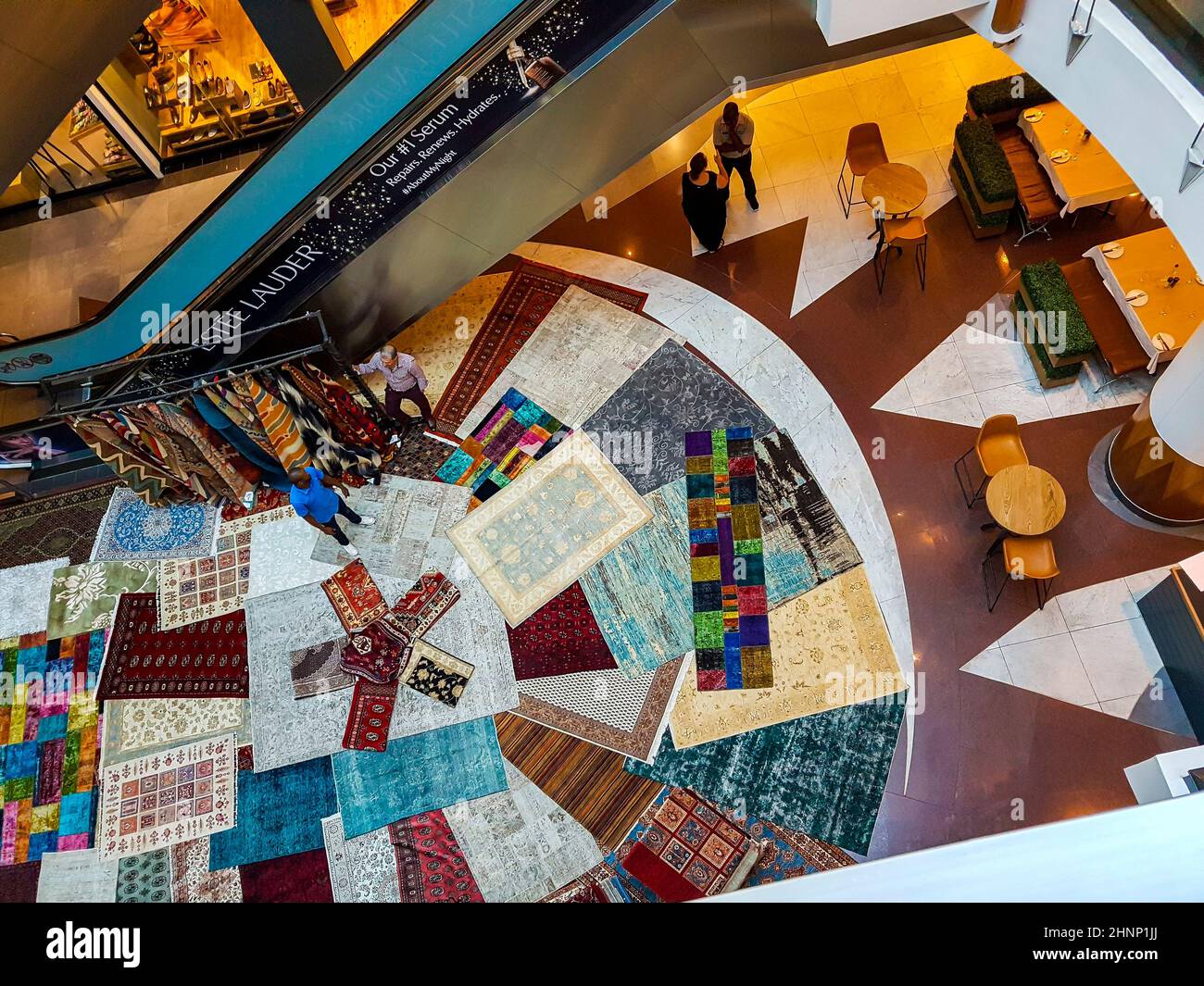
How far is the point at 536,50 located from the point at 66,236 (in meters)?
6.52

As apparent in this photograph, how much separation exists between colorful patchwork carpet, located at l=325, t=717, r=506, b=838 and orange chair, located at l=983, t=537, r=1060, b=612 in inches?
165

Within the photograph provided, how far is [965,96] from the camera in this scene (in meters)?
9.38

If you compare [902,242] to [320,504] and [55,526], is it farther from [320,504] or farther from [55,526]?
[55,526]

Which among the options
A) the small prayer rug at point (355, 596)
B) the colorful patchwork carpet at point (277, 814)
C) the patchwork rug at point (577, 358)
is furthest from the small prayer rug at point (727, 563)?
the colorful patchwork carpet at point (277, 814)

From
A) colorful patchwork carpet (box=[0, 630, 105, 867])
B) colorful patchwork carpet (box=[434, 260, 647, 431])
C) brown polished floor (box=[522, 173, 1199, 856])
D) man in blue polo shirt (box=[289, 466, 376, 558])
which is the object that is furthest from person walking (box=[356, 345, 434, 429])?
colorful patchwork carpet (box=[0, 630, 105, 867])

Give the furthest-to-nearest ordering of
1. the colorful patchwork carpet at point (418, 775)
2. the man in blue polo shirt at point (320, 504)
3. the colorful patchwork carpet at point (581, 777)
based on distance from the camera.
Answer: the man in blue polo shirt at point (320, 504), the colorful patchwork carpet at point (418, 775), the colorful patchwork carpet at point (581, 777)

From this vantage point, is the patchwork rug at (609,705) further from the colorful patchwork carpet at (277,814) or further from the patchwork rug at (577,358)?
the patchwork rug at (577,358)

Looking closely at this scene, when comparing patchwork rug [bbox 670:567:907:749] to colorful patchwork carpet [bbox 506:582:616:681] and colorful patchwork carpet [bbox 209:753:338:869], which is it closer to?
colorful patchwork carpet [bbox 506:582:616:681]

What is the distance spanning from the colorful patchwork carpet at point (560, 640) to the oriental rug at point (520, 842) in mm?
869

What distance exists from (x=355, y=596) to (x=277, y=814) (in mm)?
1827

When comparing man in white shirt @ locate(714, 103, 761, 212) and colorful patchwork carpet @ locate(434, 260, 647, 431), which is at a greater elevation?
man in white shirt @ locate(714, 103, 761, 212)

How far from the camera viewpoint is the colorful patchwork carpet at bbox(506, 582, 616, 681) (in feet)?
23.7

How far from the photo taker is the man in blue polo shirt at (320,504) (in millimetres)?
7062

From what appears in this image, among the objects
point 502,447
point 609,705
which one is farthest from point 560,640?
point 502,447
